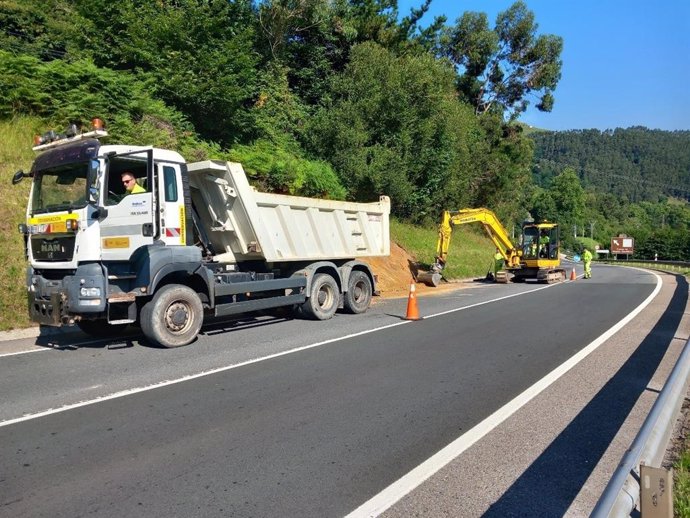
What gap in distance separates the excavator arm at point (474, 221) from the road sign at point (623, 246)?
72.0 m

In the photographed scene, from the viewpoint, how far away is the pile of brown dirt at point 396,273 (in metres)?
20.3

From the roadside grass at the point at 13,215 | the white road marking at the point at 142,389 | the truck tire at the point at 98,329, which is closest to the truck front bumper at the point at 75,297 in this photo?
the truck tire at the point at 98,329

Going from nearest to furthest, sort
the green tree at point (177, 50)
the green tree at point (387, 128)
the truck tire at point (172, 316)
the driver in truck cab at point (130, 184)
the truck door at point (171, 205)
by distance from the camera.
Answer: the truck tire at point (172, 316)
the driver in truck cab at point (130, 184)
the truck door at point (171, 205)
the green tree at point (177, 50)
the green tree at point (387, 128)

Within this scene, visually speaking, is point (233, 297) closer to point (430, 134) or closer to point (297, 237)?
point (297, 237)

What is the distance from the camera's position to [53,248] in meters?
8.73

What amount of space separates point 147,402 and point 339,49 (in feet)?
85.4

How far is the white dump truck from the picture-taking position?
8484mm

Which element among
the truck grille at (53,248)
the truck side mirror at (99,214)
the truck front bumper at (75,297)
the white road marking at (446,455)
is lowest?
the white road marking at (446,455)

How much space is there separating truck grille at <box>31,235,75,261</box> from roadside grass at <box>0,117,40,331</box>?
2.40 metres

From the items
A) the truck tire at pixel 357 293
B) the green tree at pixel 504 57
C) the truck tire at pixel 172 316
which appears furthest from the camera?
the green tree at pixel 504 57

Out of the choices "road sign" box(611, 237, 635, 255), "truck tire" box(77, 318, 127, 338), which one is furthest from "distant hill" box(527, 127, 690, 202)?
"truck tire" box(77, 318, 127, 338)

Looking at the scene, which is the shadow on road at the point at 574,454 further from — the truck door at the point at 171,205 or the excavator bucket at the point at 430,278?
the excavator bucket at the point at 430,278

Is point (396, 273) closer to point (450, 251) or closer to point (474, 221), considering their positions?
point (474, 221)

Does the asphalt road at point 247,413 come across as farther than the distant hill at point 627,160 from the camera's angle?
No
